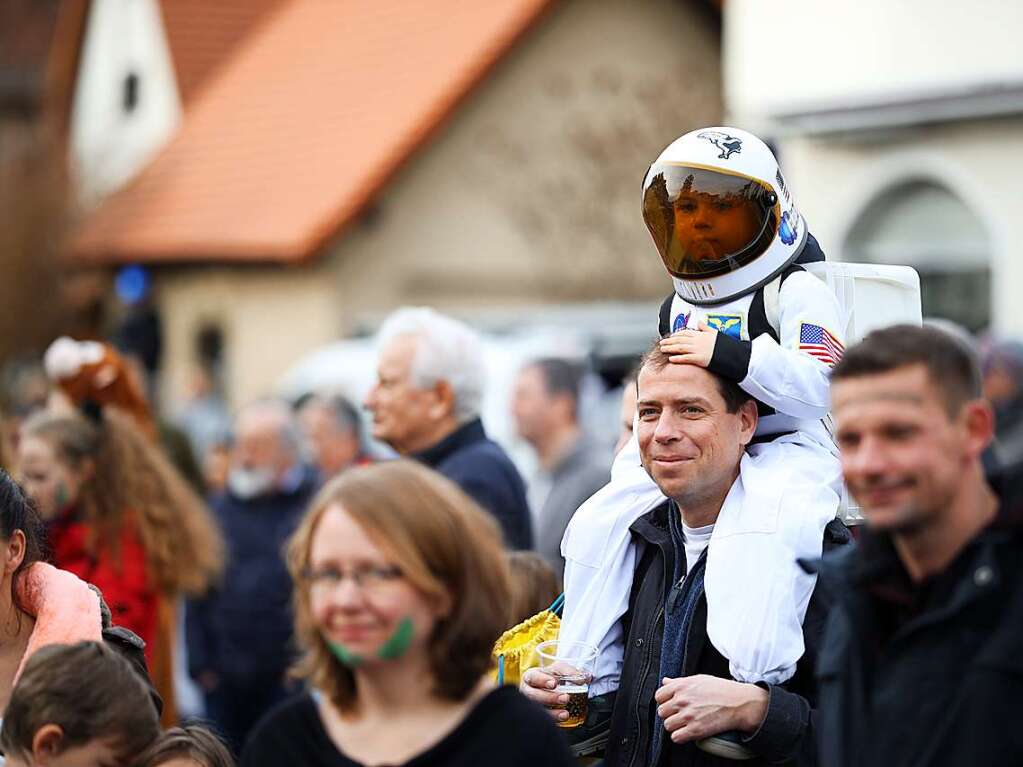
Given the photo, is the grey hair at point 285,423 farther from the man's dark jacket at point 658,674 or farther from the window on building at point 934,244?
the window on building at point 934,244

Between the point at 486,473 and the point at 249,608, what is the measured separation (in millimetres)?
2864

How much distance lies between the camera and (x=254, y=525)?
918 cm

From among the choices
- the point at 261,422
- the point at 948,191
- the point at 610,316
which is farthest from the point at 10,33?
the point at 261,422

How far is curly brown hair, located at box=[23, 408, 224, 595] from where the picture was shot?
725cm

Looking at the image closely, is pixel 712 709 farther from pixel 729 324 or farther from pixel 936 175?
pixel 936 175

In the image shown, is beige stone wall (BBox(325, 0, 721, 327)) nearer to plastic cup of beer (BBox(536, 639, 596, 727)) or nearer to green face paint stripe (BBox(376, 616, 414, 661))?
plastic cup of beer (BBox(536, 639, 596, 727))

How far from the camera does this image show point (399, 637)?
326 centimetres

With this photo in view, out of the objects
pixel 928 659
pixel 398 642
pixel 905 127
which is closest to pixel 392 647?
pixel 398 642

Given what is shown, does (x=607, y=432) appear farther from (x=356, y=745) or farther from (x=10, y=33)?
(x=10, y=33)

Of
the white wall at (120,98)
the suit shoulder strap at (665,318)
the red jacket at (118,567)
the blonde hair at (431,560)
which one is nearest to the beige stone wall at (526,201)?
the white wall at (120,98)

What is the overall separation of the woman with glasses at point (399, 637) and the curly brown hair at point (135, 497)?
4.03 meters

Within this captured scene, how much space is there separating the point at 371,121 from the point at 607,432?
33.4 ft

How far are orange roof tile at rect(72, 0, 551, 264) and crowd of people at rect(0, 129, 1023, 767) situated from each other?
48.4ft

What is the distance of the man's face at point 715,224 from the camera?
175 inches
